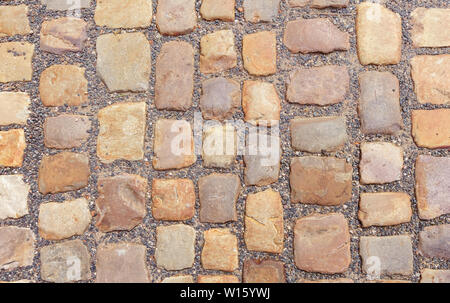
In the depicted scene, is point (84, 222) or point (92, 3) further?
point (92, 3)

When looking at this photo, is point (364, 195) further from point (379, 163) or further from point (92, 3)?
point (92, 3)

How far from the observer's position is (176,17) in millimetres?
1806

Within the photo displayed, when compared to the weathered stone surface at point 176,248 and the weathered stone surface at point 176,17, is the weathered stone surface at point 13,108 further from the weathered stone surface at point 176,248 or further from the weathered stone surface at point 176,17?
the weathered stone surface at point 176,248

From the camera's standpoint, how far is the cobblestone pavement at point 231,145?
171 cm

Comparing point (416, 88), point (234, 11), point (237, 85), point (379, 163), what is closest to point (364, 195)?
point (379, 163)

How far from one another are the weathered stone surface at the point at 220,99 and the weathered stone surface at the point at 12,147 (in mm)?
832

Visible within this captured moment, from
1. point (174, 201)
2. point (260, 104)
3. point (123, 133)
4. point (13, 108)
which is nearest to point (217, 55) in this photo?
point (260, 104)

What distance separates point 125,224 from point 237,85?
2.57 feet

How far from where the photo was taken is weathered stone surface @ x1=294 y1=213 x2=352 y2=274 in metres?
1.69

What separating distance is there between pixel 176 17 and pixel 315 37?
0.64m

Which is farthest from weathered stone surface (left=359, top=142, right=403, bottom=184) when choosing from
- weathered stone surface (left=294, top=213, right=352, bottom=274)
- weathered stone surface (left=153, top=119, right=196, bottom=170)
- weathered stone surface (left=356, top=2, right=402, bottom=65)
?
weathered stone surface (left=153, top=119, right=196, bottom=170)

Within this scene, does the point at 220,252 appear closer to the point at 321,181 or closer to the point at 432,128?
the point at 321,181

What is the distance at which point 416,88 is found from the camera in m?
1.76

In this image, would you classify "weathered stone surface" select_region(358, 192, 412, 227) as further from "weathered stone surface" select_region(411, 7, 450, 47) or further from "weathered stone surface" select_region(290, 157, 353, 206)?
"weathered stone surface" select_region(411, 7, 450, 47)
